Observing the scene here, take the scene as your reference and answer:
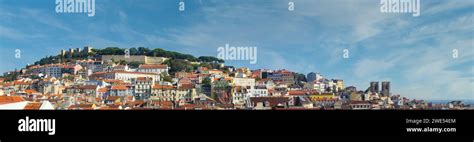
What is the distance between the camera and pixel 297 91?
14414 mm
